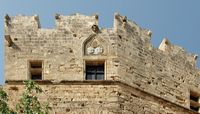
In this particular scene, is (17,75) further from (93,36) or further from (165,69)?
(165,69)

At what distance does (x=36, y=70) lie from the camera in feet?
76.6

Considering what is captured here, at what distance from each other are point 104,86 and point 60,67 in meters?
1.40

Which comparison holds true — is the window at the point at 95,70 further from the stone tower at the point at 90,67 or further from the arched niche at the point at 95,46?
the arched niche at the point at 95,46

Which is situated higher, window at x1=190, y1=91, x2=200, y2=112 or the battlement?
the battlement

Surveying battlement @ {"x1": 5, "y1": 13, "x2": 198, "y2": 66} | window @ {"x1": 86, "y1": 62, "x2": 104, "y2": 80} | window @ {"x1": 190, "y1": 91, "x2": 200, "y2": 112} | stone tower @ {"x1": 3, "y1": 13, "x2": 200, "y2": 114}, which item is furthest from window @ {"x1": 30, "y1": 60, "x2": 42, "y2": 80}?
window @ {"x1": 190, "y1": 91, "x2": 200, "y2": 112}

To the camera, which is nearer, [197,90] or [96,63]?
[96,63]

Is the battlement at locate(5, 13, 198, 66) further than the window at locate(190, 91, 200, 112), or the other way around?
the window at locate(190, 91, 200, 112)

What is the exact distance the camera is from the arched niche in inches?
930

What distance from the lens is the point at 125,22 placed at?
2414cm

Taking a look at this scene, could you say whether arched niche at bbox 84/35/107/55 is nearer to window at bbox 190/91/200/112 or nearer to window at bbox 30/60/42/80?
window at bbox 30/60/42/80

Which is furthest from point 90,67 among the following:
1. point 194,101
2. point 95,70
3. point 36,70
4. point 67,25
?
point 194,101

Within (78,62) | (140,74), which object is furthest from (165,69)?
(78,62)

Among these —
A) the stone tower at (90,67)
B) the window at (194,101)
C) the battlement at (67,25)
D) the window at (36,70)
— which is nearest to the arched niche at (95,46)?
the stone tower at (90,67)

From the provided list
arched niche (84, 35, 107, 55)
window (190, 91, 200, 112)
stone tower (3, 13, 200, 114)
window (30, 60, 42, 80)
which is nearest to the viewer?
stone tower (3, 13, 200, 114)
